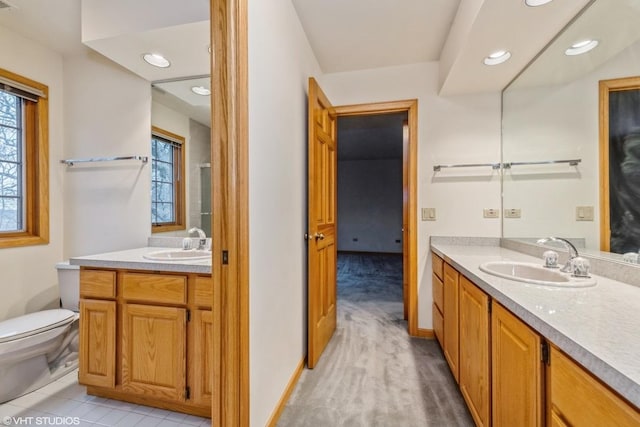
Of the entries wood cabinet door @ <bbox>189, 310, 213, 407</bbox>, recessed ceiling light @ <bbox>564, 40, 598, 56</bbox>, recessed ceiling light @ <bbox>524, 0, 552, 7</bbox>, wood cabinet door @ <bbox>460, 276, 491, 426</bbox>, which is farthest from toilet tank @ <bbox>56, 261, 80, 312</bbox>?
recessed ceiling light @ <bbox>564, 40, 598, 56</bbox>

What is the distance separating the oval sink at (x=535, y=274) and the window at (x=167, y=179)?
85.0 inches

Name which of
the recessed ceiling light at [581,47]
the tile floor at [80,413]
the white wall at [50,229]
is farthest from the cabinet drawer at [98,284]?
the recessed ceiling light at [581,47]

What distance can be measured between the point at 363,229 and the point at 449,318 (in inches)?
225

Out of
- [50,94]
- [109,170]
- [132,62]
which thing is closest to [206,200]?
[109,170]

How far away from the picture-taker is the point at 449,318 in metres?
1.90

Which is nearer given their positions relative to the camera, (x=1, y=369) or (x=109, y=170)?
(x=1, y=369)

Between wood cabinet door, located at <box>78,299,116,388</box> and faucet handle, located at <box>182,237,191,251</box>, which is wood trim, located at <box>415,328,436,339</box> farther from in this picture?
wood cabinet door, located at <box>78,299,116,388</box>

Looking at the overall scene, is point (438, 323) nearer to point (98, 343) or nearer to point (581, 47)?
point (581, 47)

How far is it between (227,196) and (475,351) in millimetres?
1349

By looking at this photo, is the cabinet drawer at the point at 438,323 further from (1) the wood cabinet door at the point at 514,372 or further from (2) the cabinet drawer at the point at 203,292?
(2) the cabinet drawer at the point at 203,292

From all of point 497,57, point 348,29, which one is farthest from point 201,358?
point 497,57

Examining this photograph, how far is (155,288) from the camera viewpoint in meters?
1.55

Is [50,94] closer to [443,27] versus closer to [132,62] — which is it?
[132,62]

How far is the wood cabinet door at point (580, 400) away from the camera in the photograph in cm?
54
